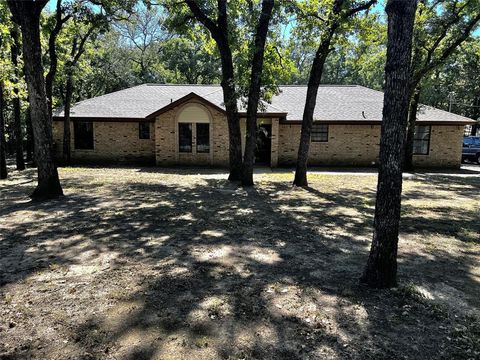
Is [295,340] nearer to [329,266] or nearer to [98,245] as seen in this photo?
[329,266]

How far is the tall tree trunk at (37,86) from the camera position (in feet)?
33.1

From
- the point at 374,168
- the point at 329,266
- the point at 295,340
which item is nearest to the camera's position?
the point at 295,340

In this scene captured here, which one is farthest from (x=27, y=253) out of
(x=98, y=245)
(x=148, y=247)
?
(x=148, y=247)

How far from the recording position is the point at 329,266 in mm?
5801

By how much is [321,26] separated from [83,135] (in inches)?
564

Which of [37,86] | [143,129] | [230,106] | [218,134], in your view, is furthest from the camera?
[143,129]

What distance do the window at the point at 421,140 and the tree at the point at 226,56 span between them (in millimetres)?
11700

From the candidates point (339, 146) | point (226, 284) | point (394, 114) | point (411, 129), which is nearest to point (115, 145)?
point (339, 146)

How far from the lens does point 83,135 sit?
70.3ft

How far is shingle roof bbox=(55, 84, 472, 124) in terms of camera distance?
20.8m

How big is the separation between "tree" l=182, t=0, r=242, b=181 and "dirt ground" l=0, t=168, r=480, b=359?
4591 mm

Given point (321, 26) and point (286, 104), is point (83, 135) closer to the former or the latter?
point (286, 104)

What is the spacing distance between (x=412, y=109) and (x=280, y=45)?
27.5 feet

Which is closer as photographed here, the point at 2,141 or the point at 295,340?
the point at 295,340
